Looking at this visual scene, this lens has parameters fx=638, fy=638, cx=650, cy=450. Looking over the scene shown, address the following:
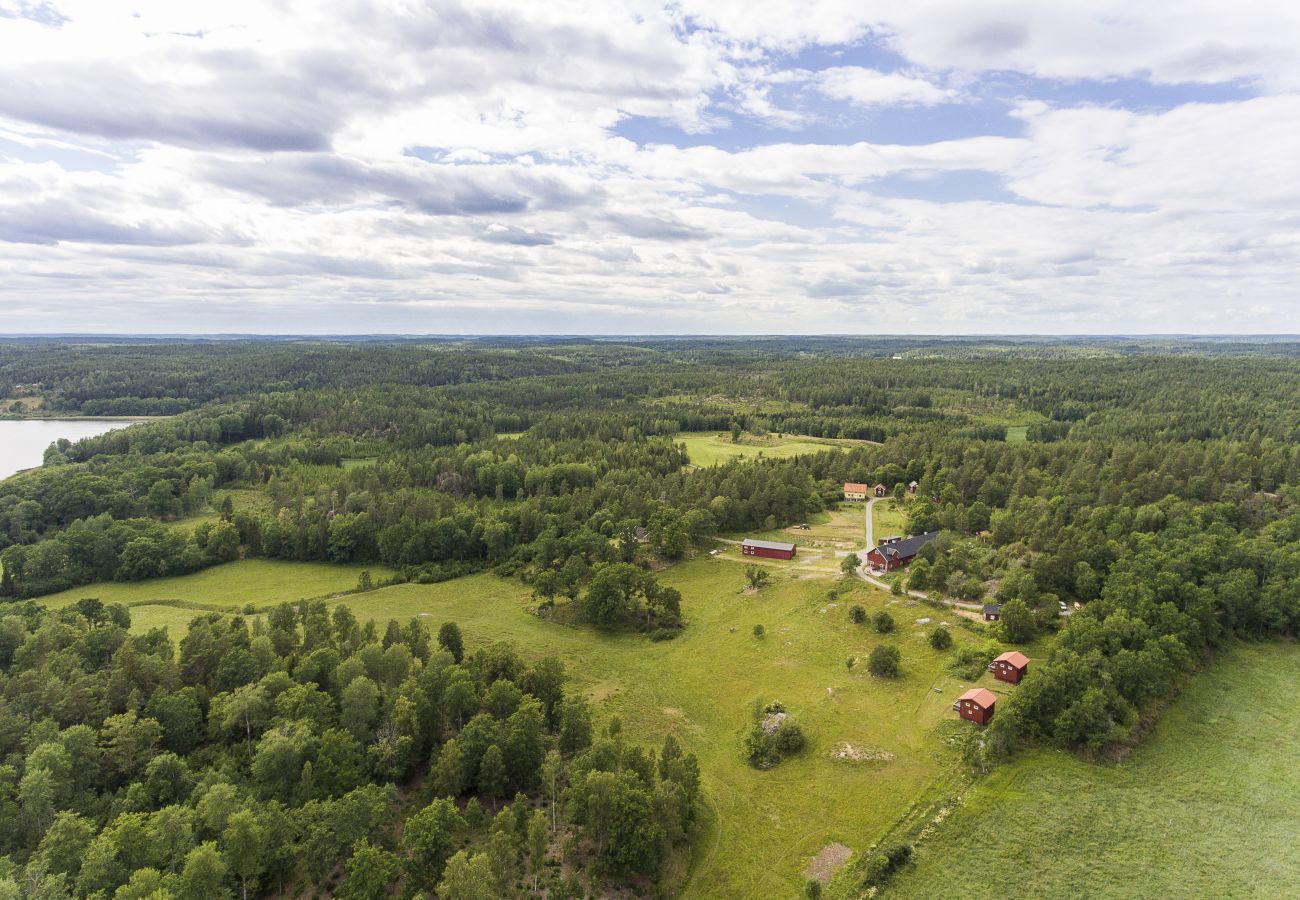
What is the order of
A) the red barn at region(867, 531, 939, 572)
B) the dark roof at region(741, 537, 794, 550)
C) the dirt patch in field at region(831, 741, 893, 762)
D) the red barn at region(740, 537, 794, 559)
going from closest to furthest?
the dirt patch in field at region(831, 741, 893, 762)
the red barn at region(867, 531, 939, 572)
the red barn at region(740, 537, 794, 559)
the dark roof at region(741, 537, 794, 550)

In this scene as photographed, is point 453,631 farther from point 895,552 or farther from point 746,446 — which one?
point 746,446

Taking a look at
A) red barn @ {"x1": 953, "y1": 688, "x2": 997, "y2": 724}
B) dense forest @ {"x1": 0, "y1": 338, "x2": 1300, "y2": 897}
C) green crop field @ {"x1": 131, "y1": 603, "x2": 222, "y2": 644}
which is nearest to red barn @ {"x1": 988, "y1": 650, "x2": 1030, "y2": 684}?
dense forest @ {"x1": 0, "y1": 338, "x2": 1300, "y2": 897}

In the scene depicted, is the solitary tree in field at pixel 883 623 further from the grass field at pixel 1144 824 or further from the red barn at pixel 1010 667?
the grass field at pixel 1144 824

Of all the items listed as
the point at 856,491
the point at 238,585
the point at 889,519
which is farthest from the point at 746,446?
the point at 238,585

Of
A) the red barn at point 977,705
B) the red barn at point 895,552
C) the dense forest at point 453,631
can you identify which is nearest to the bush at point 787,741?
the dense forest at point 453,631

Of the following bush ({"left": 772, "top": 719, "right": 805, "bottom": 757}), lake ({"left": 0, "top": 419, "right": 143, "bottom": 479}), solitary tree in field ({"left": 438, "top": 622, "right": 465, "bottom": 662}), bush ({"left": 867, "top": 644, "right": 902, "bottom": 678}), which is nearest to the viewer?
bush ({"left": 772, "top": 719, "right": 805, "bottom": 757})

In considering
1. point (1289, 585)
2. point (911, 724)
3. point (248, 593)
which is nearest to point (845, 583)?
point (911, 724)

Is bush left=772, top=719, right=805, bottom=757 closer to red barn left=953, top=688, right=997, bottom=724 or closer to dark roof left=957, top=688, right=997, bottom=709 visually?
red barn left=953, top=688, right=997, bottom=724
